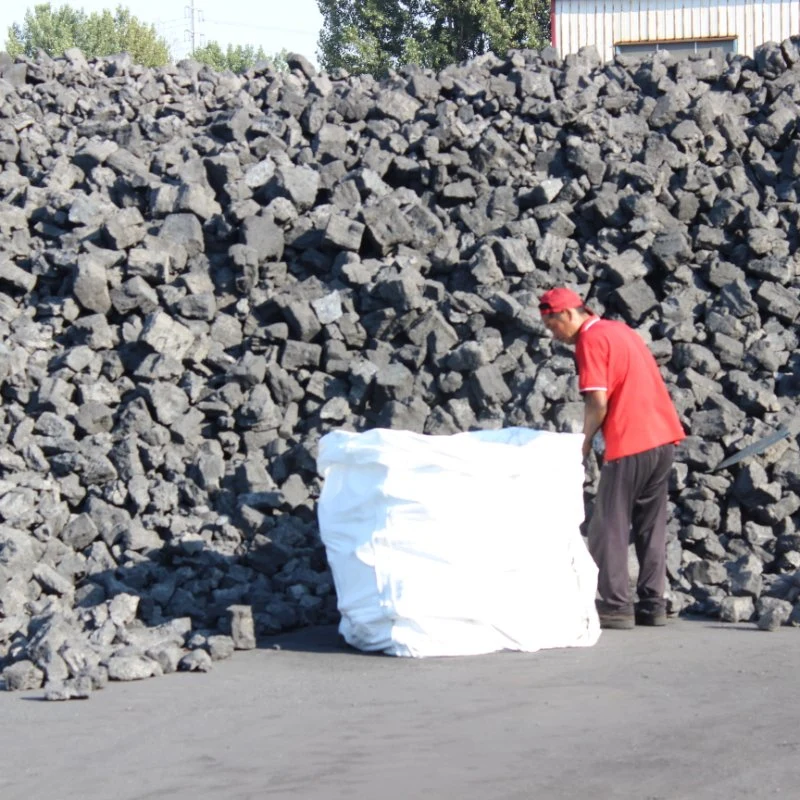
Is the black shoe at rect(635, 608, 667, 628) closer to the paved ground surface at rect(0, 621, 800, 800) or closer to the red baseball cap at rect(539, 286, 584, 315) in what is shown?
the paved ground surface at rect(0, 621, 800, 800)

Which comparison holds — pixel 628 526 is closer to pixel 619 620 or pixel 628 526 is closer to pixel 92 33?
pixel 619 620

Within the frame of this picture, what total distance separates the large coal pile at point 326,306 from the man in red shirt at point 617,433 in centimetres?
65

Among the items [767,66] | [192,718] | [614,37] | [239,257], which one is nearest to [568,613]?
[192,718]

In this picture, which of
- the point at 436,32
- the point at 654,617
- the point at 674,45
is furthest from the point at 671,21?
the point at 654,617

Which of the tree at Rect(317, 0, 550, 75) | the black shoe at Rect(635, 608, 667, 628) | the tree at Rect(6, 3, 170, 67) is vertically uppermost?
the tree at Rect(6, 3, 170, 67)

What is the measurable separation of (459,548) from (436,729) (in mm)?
1254

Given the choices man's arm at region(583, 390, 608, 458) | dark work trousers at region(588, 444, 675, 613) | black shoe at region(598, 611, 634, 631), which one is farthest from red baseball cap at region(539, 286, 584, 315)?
black shoe at region(598, 611, 634, 631)

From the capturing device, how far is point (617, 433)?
249 inches

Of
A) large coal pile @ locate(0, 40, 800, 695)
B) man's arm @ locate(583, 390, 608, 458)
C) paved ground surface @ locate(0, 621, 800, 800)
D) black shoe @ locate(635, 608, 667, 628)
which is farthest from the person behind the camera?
large coal pile @ locate(0, 40, 800, 695)

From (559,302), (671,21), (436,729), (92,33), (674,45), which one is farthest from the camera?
(92,33)

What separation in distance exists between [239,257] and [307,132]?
2.06 metres

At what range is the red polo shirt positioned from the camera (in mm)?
6238

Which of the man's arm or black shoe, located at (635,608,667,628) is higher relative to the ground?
the man's arm

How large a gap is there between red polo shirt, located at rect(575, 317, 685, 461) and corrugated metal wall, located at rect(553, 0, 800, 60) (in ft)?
46.6
